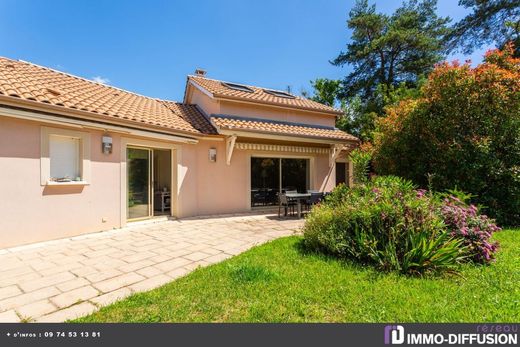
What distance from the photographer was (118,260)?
25.6 ft

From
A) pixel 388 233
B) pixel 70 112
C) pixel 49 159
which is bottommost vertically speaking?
pixel 388 233

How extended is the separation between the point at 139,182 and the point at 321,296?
11.1 meters

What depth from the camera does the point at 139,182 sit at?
44.1ft

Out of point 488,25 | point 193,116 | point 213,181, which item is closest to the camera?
point 213,181

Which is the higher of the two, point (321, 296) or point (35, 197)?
point (35, 197)

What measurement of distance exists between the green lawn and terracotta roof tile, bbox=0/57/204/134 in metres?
8.52

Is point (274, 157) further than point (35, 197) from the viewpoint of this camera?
Yes

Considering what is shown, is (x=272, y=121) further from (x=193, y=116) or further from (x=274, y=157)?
(x=193, y=116)

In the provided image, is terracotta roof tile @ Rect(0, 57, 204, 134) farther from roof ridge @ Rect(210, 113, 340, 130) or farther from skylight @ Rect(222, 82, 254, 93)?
skylight @ Rect(222, 82, 254, 93)

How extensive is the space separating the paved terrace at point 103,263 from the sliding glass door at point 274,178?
546cm

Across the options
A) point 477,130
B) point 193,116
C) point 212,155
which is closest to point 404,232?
point 477,130
